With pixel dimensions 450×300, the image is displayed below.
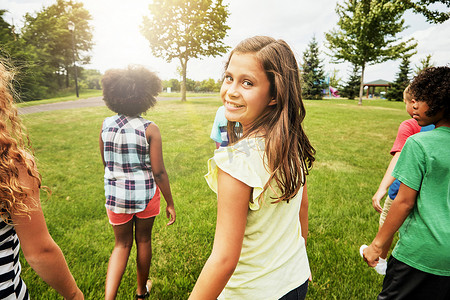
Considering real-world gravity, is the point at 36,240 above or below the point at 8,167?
below

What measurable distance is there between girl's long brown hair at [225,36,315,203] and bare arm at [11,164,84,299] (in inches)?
35.7

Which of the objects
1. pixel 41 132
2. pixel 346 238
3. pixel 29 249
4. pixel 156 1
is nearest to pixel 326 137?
pixel 346 238

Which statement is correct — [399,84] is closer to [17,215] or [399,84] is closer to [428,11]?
[428,11]

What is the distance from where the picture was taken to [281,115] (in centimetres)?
105

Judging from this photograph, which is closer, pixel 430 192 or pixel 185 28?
pixel 430 192

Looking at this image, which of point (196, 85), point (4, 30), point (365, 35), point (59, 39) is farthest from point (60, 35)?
point (365, 35)

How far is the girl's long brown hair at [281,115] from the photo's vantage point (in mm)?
981

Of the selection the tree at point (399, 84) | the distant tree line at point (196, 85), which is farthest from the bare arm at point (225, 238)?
the distant tree line at point (196, 85)

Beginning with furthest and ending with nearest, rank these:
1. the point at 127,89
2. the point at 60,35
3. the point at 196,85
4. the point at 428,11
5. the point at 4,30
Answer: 1. the point at 196,85
2. the point at 60,35
3. the point at 4,30
4. the point at 428,11
5. the point at 127,89

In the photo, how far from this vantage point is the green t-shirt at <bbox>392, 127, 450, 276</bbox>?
1380 millimetres

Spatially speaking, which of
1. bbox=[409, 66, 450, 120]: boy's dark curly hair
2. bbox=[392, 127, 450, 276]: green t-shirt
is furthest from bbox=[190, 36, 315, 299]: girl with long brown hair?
bbox=[409, 66, 450, 120]: boy's dark curly hair

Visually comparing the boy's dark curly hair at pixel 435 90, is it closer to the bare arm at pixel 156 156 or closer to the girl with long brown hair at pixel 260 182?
the girl with long brown hair at pixel 260 182

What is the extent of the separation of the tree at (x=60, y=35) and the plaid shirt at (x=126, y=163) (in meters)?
36.3

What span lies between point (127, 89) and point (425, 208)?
7.63 ft
